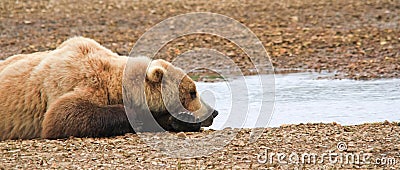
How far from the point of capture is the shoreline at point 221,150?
580cm

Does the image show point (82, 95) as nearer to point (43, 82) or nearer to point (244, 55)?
point (43, 82)

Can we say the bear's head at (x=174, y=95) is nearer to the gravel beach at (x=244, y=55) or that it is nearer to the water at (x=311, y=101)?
the gravel beach at (x=244, y=55)

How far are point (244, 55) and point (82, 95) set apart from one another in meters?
6.68

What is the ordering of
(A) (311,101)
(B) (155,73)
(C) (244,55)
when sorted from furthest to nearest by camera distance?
(C) (244,55) → (A) (311,101) → (B) (155,73)

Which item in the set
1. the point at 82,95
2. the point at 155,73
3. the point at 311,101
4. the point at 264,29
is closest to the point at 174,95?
the point at 155,73

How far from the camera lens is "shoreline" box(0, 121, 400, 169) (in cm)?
580

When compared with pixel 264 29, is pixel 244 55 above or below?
below

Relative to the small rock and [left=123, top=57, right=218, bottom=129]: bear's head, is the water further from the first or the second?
the small rock

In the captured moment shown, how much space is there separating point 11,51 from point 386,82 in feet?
23.3

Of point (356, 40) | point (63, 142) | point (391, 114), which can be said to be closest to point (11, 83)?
point (63, 142)

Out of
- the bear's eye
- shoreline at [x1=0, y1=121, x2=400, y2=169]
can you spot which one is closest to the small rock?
shoreline at [x1=0, y1=121, x2=400, y2=169]

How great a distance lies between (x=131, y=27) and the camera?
16469mm

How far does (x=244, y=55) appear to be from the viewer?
43.6 ft

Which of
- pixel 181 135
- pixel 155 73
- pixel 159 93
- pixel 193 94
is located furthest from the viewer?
pixel 193 94
